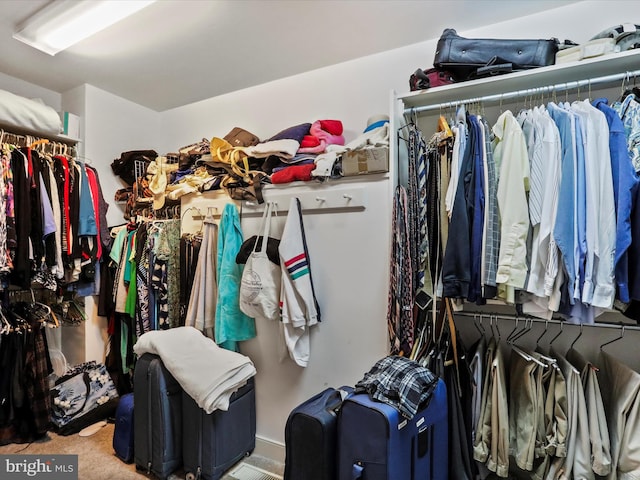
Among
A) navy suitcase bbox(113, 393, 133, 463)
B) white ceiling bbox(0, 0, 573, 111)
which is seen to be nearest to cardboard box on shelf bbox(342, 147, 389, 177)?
white ceiling bbox(0, 0, 573, 111)

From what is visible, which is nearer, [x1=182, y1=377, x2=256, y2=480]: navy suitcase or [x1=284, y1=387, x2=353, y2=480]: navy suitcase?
[x1=284, y1=387, x2=353, y2=480]: navy suitcase

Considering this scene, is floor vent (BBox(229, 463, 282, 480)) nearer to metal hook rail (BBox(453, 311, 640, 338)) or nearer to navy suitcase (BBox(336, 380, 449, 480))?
navy suitcase (BBox(336, 380, 449, 480))

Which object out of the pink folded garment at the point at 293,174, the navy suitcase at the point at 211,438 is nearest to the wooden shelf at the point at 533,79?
the pink folded garment at the point at 293,174

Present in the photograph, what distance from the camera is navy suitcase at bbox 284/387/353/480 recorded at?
1.50m

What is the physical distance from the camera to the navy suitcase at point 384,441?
4.43 ft

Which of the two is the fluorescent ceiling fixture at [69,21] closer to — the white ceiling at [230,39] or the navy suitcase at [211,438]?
the white ceiling at [230,39]

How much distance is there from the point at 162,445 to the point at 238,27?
2.35 meters

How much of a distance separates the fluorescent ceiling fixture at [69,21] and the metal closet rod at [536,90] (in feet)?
5.05

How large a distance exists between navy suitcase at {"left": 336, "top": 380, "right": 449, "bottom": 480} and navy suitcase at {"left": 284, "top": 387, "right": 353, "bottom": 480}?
0.07 m

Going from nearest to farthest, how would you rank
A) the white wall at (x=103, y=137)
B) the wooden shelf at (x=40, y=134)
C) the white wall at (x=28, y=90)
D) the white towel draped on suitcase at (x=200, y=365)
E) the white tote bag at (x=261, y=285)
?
1. the white towel draped on suitcase at (x=200, y=365)
2. the white tote bag at (x=261, y=285)
3. the wooden shelf at (x=40, y=134)
4. the white wall at (x=28, y=90)
5. the white wall at (x=103, y=137)

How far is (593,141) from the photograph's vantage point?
4.61 feet

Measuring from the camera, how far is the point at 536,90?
1.73 meters

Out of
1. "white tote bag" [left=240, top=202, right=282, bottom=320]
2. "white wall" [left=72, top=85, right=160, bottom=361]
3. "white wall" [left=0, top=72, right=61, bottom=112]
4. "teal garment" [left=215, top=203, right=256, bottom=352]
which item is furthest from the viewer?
"white wall" [left=72, top=85, right=160, bottom=361]

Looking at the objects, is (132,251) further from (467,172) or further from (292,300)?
(467,172)
